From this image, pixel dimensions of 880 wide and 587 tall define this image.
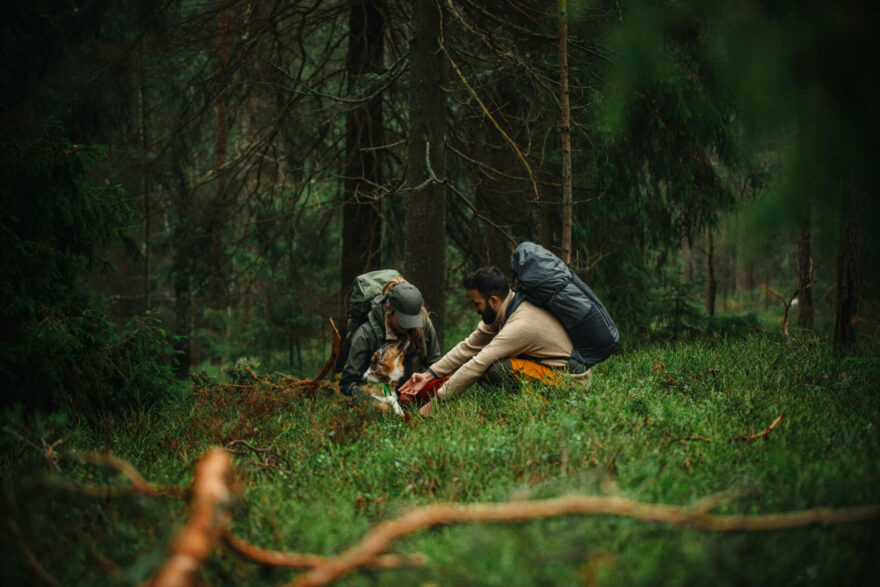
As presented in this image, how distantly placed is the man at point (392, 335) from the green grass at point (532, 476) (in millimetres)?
456

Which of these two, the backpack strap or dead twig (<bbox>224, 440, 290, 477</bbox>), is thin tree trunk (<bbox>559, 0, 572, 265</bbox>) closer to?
the backpack strap

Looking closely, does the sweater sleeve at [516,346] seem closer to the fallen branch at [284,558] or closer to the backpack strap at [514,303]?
the backpack strap at [514,303]

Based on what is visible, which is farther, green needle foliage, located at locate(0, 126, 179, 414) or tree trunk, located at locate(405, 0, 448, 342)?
tree trunk, located at locate(405, 0, 448, 342)

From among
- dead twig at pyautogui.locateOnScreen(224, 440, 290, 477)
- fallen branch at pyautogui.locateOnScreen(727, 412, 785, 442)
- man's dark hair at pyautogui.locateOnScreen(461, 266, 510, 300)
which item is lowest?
dead twig at pyautogui.locateOnScreen(224, 440, 290, 477)

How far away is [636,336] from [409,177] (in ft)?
16.5

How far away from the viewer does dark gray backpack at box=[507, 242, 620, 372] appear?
4797 mm

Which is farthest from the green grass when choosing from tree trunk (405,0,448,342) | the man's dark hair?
tree trunk (405,0,448,342)

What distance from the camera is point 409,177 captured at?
6.87 metres

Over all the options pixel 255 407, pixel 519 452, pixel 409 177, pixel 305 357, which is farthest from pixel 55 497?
pixel 305 357

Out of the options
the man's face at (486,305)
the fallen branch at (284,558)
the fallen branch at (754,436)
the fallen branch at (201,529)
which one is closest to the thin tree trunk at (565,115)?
the man's face at (486,305)

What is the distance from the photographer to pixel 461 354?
5219 mm

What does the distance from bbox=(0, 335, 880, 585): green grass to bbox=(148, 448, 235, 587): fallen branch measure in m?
0.09

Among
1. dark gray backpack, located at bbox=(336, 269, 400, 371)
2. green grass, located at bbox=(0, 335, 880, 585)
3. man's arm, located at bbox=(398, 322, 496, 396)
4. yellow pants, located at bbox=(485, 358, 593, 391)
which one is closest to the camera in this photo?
green grass, located at bbox=(0, 335, 880, 585)

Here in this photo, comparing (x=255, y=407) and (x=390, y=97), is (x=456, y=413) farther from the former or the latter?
(x=390, y=97)
